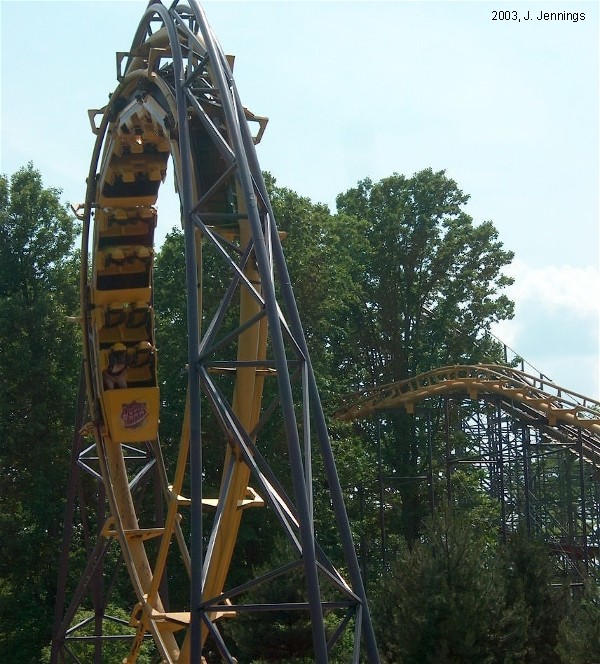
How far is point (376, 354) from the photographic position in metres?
35.2

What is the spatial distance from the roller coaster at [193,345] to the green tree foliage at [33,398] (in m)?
9.87

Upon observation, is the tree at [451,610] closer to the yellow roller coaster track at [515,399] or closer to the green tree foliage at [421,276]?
the yellow roller coaster track at [515,399]

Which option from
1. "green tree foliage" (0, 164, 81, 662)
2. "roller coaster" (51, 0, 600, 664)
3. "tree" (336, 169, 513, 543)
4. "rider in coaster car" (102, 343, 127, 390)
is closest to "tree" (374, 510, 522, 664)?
"roller coaster" (51, 0, 600, 664)

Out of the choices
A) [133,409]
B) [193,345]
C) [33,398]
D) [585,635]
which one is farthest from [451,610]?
[33,398]

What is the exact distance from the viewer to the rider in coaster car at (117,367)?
13.0 metres

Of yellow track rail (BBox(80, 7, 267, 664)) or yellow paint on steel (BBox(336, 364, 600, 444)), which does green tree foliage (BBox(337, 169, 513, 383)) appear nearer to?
yellow paint on steel (BBox(336, 364, 600, 444))

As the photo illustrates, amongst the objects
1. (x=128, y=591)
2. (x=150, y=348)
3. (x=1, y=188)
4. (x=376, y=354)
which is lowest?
(x=128, y=591)

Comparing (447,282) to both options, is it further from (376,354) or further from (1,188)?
(1,188)

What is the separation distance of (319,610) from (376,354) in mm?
26857

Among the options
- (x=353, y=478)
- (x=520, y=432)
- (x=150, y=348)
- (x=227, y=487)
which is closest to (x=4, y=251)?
(x=353, y=478)

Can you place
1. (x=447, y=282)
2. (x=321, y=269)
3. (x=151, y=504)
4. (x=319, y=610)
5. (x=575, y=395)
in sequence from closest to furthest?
(x=319, y=610)
(x=575, y=395)
(x=151, y=504)
(x=321, y=269)
(x=447, y=282)

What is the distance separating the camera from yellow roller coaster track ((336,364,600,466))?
23.0m

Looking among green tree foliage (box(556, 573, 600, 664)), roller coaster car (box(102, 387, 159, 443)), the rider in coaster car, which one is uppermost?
the rider in coaster car

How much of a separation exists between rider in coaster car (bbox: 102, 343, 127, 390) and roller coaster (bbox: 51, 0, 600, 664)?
0.01 meters
